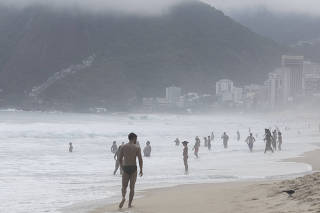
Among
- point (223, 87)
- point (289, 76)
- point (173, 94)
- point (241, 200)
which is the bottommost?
point (241, 200)

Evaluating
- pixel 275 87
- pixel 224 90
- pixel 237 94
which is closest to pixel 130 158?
pixel 224 90

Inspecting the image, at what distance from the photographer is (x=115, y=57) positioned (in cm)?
18262

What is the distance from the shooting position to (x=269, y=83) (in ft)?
603

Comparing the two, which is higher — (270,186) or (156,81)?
(156,81)

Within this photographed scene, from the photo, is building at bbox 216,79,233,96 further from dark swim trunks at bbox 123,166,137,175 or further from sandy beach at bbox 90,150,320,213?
dark swim trunks at bbox 123,166,137,175

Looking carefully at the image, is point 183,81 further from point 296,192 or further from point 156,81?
point 296,192

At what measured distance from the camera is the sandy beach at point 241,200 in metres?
7.98

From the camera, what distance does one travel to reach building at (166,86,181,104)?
161 metres

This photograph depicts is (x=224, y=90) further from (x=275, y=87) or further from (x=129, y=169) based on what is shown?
(x=129, y=169)

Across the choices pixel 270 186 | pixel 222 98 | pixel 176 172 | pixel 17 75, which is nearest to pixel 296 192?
pixel 270 186

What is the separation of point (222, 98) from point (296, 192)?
16577 centimetres

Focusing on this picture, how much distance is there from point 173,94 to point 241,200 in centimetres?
15539

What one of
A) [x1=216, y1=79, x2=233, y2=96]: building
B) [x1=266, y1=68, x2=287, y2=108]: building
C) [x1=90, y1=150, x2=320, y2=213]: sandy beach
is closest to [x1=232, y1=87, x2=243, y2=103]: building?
[x1=216, y1=79, x2=233, y2=96]: building

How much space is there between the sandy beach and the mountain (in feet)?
482
